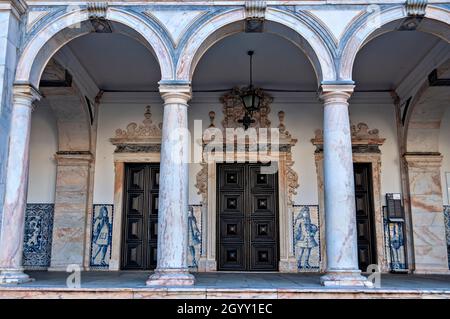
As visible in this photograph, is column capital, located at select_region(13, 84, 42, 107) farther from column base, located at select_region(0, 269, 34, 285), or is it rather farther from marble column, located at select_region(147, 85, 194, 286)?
column base, located at select_region(0, 269, 34, 285)

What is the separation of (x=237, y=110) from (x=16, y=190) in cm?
428

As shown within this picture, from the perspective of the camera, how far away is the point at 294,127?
8.72 metres

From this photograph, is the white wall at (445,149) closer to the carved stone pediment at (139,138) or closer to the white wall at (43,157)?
the carved stone pediment at (139,138)

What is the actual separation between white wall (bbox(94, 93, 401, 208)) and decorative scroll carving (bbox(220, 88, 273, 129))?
113mm

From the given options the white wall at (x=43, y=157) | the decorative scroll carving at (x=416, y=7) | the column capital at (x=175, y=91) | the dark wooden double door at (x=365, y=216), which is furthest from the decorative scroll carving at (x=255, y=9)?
the white wall at (x=43, y=157)

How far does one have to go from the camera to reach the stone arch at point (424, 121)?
7.97 m

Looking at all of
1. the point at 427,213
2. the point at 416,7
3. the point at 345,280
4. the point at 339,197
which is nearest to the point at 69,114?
the point at 339,197

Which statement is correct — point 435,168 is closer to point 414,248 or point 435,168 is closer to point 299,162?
point 414,248

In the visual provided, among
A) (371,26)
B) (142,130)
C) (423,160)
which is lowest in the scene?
(423,160)

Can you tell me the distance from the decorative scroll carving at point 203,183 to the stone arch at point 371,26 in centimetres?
340

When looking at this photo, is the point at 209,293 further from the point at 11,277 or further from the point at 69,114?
the point at 69,114

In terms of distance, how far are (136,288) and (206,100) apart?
4481 mm

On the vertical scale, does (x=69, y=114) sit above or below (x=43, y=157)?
above

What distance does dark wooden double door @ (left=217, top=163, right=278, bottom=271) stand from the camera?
8352mm
